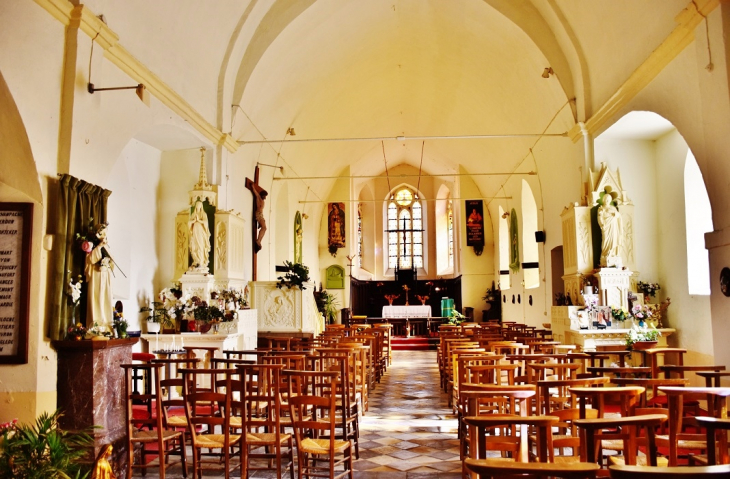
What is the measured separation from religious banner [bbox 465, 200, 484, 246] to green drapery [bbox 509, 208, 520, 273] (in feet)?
9.82

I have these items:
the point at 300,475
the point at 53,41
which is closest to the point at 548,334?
the point at 300,475

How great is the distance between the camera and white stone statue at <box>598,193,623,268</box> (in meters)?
10.4

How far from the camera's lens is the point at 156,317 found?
10188 mm

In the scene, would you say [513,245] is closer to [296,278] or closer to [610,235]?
[610,235]

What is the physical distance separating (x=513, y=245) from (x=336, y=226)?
6845mm

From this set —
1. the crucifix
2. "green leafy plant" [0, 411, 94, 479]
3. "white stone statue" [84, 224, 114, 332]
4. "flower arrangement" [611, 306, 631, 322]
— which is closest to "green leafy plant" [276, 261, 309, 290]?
the crucifix

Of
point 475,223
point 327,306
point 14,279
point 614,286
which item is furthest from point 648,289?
point 475,223

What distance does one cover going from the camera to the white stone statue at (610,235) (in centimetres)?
1039

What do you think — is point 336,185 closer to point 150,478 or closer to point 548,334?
point 548,334

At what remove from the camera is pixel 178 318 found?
9953 millimetres

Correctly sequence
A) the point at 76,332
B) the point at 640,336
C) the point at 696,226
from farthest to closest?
the point at 696,226, the point at 640,336, the point at 76,332

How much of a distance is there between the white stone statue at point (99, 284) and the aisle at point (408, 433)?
289 centimetres

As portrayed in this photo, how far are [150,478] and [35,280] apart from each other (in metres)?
2.14

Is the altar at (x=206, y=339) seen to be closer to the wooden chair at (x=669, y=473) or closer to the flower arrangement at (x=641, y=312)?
the flower arrangement at (x=641, y=312)
